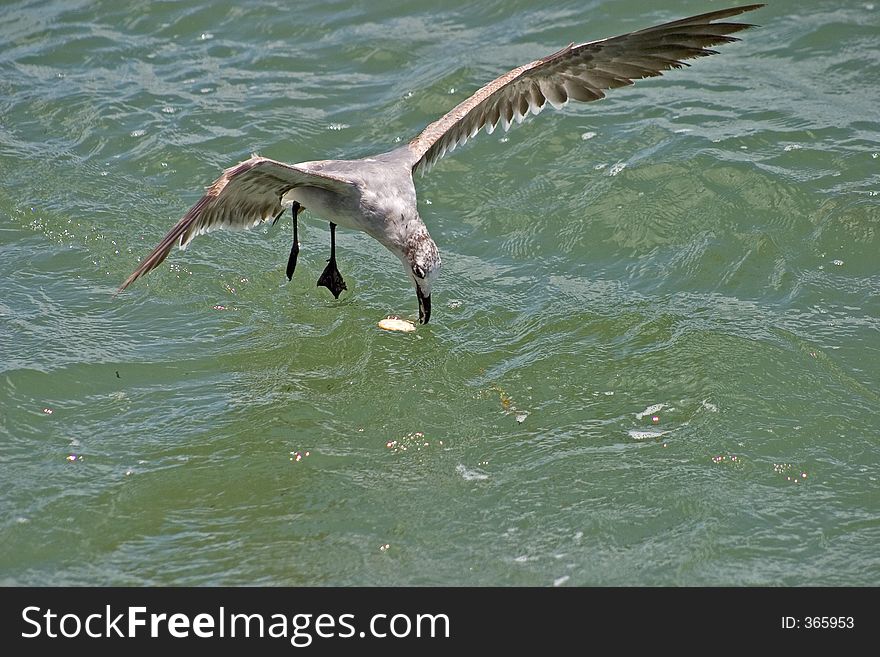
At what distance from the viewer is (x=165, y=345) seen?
7.40 meters

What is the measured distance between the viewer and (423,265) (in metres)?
6.99

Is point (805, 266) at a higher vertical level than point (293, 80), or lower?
lower

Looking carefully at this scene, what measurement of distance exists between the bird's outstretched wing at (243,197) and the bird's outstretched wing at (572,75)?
41.4 inches

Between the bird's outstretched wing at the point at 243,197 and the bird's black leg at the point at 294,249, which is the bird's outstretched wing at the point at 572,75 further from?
the bird's outstretched wing at the point at 243,197

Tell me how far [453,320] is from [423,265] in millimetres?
879

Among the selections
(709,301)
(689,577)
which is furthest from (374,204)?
(689,577)

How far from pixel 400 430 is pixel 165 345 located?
1.82 metres

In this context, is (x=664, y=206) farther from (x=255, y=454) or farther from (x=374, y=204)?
(x=255, y=454)

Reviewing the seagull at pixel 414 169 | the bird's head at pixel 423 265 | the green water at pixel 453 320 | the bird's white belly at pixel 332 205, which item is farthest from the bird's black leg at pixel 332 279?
the bird's head at pixel 423 265

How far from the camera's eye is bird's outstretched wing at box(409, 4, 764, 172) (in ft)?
24.8

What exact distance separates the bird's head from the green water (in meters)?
0.37

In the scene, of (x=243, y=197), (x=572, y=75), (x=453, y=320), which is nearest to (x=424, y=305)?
(x=453, y=320)

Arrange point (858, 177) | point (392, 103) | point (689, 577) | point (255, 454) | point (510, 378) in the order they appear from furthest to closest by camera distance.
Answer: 1. point (392, 103)
2. point (858, 177)
3. point (510, 378)
4. point (255, 454)
5. point (689, 577)

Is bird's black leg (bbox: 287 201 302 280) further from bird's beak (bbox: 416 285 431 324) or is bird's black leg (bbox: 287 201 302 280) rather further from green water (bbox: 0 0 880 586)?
bird's beak (bbox: 416 285 431 324)
